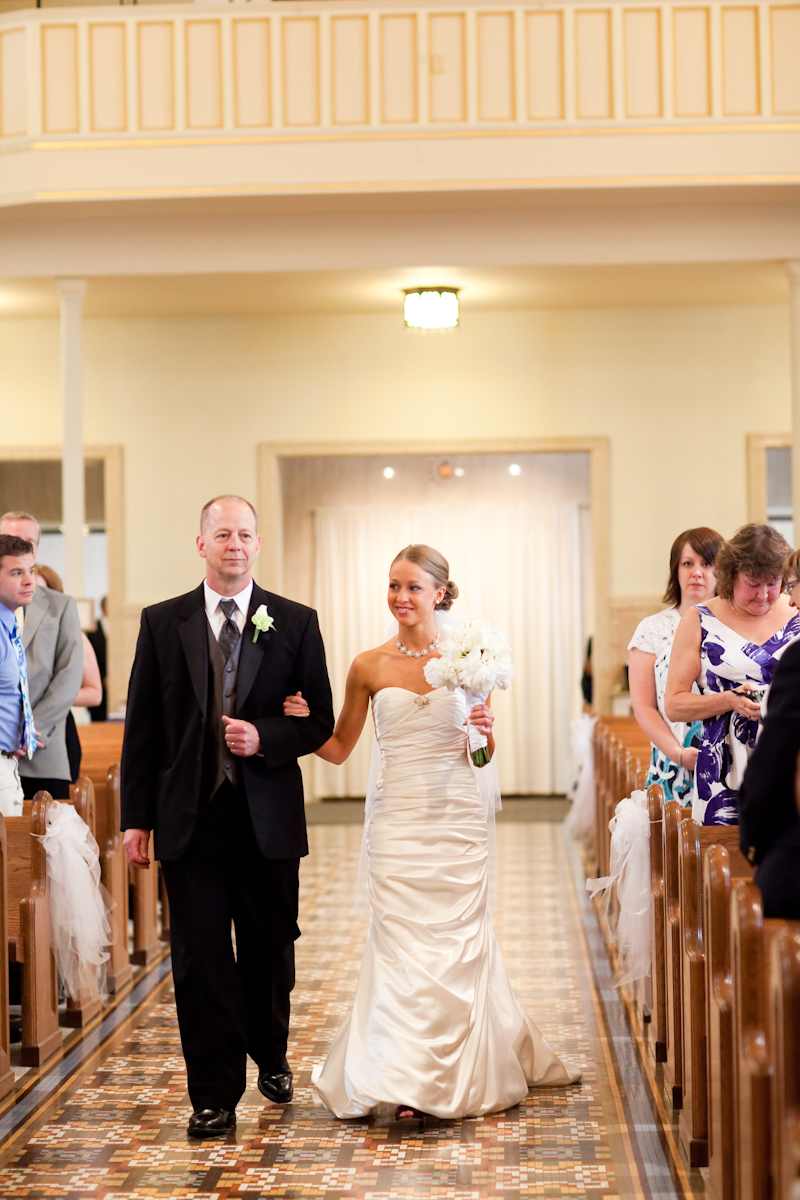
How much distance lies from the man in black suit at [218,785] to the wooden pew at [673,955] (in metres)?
1.12

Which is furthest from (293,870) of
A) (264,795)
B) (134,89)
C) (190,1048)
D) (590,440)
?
(590,440)

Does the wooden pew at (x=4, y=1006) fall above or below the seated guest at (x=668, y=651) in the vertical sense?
below

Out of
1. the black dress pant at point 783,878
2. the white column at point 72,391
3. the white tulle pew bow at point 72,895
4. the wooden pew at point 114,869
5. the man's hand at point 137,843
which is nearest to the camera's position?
the black dress pant at point 783,878

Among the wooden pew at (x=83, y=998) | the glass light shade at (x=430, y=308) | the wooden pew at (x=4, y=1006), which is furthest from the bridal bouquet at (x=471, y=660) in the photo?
the glass light shade at (x=430, y=308)

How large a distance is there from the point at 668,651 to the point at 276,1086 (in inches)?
86.5

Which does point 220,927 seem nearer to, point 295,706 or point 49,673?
point 295,706

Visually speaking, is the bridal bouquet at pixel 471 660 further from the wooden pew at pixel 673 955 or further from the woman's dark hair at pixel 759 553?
the woman's dark hair at pixel 759 553

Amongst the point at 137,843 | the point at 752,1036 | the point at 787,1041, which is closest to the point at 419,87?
the point at 137,843

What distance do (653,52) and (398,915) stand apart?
663 cm

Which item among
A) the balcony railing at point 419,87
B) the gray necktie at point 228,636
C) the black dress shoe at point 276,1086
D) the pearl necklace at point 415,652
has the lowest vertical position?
the black dress shoe at point 276,1086

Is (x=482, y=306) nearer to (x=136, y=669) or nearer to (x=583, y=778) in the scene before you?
(x=583, y=778)

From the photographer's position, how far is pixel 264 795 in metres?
3.91

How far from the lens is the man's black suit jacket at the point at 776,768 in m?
2.63

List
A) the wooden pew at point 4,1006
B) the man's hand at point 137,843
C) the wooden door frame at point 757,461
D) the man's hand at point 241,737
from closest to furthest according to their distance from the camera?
1. the man's hand at point 241,737
2. the man's hand at point 137,843
3. the wooden pew at point 4,1006
4. the wooden door frame at point 757,461
